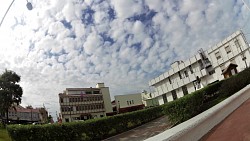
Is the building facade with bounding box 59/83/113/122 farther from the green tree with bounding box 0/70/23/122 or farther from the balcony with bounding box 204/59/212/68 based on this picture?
the balcony with bounding box 204/59/212/68

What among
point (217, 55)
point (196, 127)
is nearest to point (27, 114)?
point (217, 55)

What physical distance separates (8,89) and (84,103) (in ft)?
102

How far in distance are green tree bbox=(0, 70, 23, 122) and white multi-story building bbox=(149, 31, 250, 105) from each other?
A: 31.1 metres

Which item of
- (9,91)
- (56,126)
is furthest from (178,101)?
(9,91)

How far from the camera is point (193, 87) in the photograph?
5191 centimetres

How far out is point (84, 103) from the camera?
2726 inches

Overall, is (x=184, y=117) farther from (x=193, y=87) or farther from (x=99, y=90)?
(x=99, y=90)

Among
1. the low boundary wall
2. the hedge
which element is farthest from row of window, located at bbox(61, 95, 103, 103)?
the low boundary wall

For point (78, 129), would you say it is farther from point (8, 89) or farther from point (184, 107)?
point (8, 89)

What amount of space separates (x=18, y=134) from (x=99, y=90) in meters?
58.1

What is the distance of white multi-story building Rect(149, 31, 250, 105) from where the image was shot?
4712 centimetres

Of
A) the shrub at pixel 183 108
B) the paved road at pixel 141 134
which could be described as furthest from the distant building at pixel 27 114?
the shrub at pixel 183 108

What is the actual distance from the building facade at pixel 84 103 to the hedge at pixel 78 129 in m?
39.2

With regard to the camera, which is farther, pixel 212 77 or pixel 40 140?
pixel 212 77
